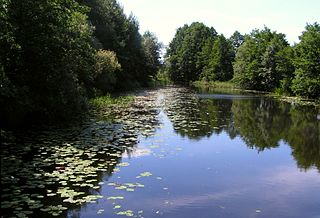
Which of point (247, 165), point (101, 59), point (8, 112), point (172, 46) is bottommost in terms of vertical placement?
point (247, 165)

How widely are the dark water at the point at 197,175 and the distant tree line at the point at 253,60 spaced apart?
31099 millimetres

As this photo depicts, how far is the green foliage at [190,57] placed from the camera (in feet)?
349

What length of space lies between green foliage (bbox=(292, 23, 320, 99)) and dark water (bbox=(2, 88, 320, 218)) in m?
28.9

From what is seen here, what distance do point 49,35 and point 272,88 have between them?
5513 centimetres

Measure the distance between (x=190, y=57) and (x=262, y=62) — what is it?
42.0 m

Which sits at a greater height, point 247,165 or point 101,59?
point 101,59

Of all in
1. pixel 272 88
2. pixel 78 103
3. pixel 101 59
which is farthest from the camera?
pixel 272 88

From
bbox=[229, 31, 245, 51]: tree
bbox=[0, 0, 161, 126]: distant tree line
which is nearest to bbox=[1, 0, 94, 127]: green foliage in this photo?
bbox=[0, 0, 161, 126]: distant tree line

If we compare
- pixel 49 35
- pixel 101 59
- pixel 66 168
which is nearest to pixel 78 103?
pixel 49 35

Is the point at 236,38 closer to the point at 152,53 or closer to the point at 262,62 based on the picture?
the point at 152,53

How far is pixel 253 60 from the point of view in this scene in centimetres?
7294

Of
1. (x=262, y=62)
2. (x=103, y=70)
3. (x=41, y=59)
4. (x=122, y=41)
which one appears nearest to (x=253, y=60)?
(x=262, y=62)

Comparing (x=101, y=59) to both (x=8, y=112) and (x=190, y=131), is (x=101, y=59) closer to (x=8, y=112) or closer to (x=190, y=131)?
(x=190, y=131)

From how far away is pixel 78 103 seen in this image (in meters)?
19.2
